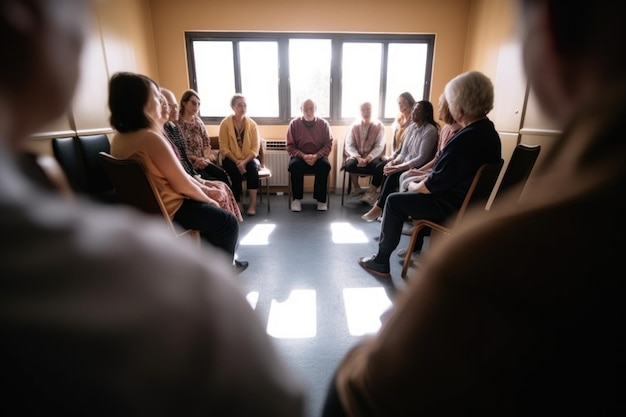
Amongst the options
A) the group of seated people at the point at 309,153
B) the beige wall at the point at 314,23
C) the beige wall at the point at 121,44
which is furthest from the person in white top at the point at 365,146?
the beige wall at the point at 121,44

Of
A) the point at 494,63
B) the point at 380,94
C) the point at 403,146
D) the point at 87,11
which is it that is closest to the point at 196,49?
the point at 380,94

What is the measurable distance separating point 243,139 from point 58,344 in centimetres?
310

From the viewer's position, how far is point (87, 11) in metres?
0.19

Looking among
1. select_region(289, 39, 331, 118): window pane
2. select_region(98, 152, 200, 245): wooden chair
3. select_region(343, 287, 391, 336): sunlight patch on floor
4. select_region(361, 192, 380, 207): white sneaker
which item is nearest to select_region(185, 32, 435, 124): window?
select_region(289, 39, 331, 118): window pane

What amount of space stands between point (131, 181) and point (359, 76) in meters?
3.33

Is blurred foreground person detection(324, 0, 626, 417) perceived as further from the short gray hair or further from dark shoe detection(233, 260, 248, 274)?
dark shoe detection(233, 260, 248, 274)

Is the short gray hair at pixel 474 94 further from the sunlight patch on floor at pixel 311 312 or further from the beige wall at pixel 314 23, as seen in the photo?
the beige wall at pixel 314 23

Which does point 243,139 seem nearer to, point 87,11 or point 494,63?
point 494,63

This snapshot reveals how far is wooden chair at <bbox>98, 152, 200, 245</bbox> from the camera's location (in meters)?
1.08

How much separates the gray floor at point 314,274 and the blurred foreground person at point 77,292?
727 mm

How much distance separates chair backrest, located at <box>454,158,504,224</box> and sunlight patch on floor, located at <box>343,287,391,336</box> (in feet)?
2.06

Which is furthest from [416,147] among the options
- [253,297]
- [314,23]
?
[314,23]

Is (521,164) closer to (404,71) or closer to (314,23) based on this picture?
(404,71)

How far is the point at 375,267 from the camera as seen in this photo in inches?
73.8
